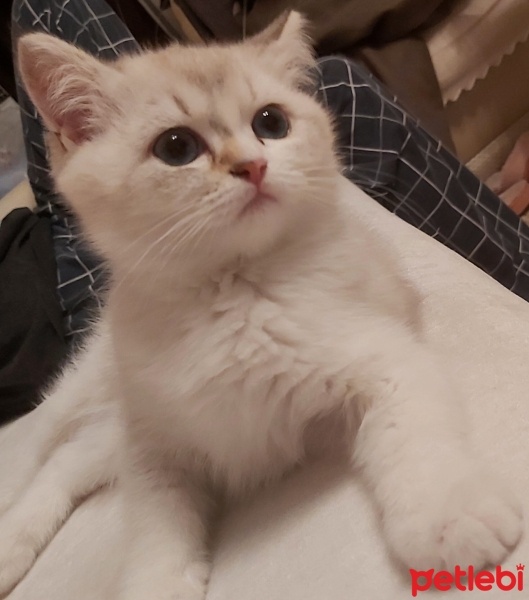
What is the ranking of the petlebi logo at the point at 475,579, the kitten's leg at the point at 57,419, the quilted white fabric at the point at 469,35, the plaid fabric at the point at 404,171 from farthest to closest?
the quilted white fabric at the point at 469,35
the plaid fabric at the point at 404,171
the kitten's leg at the point at 57,419
the petlebi logo at the point at 475,579

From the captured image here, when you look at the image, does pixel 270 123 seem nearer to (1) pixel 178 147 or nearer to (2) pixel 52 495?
(1) pixel 178 147

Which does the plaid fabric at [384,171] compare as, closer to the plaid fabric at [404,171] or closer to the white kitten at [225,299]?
the plaid fabric at [404,171]

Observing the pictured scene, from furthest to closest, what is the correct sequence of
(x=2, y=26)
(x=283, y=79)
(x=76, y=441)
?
(x=2, y=26) → (x=76, y=441) → (x=283, y=79)

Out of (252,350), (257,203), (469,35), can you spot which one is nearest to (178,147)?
(257,203)

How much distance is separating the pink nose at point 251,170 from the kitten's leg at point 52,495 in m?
0.48

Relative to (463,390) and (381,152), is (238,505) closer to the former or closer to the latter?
(463,390)

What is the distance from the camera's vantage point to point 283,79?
86 cm

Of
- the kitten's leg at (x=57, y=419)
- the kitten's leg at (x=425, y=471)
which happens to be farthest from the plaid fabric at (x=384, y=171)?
the kitten's leg at (x=425, y=471)

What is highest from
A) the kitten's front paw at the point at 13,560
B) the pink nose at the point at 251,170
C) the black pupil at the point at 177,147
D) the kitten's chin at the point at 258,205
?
the pink nose at the point at 251,170

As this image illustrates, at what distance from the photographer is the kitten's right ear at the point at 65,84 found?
2.47 feet

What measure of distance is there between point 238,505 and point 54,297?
88 centimetres

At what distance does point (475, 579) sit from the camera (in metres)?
0.53

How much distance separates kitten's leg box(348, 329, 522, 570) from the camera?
53 centimetres

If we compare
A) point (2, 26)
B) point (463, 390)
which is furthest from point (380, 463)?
point (2, 26)
